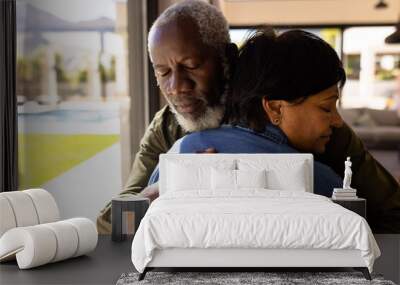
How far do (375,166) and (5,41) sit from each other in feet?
10.9

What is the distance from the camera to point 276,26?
5.98m

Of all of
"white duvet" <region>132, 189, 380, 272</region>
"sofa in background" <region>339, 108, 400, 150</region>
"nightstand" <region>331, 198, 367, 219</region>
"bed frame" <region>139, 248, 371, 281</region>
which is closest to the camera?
"white duvet" <region>132, 189, 380, 272</region>

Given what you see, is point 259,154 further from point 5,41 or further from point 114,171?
point 5,41

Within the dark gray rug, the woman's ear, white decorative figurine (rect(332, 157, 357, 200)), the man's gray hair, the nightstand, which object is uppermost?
the man's gray hair

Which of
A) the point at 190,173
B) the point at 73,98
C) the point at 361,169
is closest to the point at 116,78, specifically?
the point at 73,98

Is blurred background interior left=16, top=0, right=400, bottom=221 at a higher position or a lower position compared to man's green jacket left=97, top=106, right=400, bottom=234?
higher

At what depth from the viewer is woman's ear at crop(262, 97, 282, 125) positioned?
5863 millimetres

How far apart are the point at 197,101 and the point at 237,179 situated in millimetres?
793

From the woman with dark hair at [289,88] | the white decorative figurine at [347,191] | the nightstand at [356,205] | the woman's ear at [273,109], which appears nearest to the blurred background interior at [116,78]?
the woman with dark hair at [289,88]

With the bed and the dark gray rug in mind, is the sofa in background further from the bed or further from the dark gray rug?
the dark gray rug

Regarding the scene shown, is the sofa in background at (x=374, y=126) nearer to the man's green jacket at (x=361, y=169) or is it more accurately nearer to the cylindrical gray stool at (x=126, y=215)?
the man's green jacket at (x=361, y=169)

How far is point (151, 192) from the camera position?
6133 millimetres

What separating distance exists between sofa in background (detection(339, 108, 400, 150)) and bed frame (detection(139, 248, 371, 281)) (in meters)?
1.71

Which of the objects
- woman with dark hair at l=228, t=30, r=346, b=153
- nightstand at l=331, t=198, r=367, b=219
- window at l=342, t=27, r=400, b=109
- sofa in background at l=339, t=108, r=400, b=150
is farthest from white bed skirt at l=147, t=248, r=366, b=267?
window at l=342, t=27, r=400, b=109
